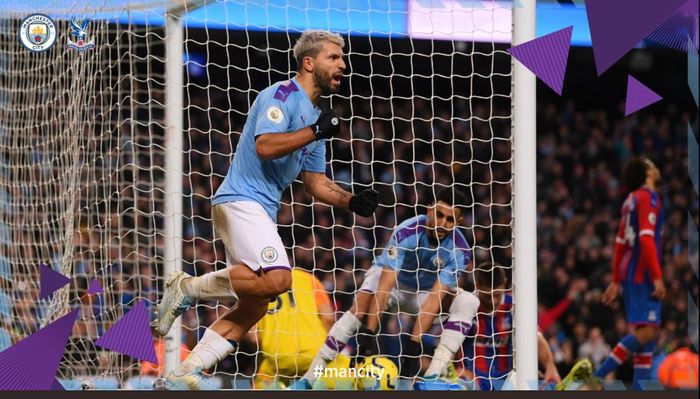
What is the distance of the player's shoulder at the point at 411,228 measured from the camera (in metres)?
6.05

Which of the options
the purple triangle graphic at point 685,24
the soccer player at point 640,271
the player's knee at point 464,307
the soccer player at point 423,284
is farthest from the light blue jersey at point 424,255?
the soccer player at point 640,271

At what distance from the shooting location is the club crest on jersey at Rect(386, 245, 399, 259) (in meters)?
6.25

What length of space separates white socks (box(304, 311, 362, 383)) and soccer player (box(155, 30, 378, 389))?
32.6 inches

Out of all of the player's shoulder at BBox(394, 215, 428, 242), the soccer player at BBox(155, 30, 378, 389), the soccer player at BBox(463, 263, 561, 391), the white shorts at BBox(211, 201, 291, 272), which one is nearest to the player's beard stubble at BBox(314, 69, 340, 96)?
the soccer player at BBox(155, 30, 378, 389)

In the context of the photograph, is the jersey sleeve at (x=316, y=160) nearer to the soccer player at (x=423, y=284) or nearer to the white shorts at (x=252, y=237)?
the white shorts at (x=252, y=237)

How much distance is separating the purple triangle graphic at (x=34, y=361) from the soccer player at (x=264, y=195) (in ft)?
2.01

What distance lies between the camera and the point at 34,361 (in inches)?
209

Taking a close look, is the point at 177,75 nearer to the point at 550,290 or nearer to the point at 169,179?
the point at 169,179

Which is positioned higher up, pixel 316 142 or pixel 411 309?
pixel 316 142

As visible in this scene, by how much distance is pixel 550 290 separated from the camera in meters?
11.5

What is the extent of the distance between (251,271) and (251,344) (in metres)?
3.30

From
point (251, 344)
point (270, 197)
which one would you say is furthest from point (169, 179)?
point (251, 344)

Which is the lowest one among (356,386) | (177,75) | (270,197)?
(356,386)

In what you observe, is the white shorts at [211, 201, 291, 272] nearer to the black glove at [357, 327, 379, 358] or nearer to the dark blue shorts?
the black glove at [357, 327, 379, 358]
